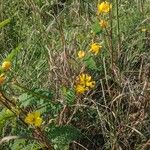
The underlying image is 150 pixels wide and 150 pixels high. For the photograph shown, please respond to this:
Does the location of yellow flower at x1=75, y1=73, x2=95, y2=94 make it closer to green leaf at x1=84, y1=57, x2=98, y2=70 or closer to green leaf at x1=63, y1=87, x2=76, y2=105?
green leaf at x1=63, y1=87, x2=76, y2=105

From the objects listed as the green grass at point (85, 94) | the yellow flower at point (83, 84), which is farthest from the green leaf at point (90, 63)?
the yellow flower at point (83, 84)

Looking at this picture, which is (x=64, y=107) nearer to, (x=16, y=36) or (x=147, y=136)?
(x=147, y=136)

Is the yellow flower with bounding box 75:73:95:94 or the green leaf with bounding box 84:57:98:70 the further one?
the green leaf with bounding box 84:57:98:70

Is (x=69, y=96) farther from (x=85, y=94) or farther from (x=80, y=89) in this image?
(x=85, y=94)

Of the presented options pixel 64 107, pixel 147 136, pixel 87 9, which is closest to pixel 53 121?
pixel 64 107

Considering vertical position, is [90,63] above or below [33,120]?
below

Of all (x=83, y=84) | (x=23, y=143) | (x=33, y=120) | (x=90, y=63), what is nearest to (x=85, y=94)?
(x=90, y=63)

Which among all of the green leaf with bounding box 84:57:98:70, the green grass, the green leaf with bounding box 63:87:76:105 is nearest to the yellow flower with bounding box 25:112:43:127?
the green grass

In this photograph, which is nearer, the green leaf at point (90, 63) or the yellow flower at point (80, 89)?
Result: the yellow flower at point (80, 89)

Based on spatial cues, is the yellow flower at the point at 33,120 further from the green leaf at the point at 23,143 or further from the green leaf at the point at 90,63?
the green leaf at the point at 90,63

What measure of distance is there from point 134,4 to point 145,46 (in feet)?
2.00

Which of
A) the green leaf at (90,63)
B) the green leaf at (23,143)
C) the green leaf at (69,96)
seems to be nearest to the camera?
the green leaf at (23,143)

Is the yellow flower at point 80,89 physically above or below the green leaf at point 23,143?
above

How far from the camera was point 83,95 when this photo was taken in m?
2.12
